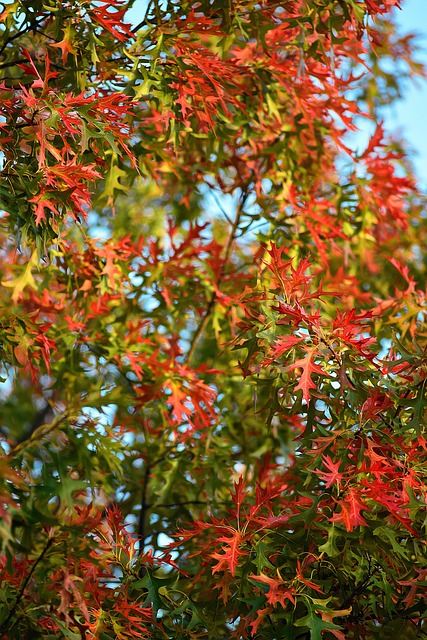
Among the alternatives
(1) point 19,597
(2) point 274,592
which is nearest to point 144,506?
(1) point 19,597

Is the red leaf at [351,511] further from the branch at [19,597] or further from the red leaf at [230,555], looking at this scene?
the branch at [19,597]

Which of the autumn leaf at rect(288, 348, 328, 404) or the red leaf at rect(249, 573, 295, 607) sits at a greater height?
the autumn leaf at rect(288, 348, 328, 404)

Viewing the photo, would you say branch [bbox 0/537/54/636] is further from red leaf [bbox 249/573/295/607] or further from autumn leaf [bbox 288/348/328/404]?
autumn leaf [bbox 288/348/328/404]

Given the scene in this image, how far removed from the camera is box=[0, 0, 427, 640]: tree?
2203mm

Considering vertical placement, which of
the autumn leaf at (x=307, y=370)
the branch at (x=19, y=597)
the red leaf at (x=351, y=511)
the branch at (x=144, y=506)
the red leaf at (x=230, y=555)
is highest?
the branch at (x=144, y=506)

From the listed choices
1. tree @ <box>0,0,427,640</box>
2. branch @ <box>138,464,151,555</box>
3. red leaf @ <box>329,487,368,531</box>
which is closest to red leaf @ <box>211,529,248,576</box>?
tree @ <box>0,0,427,640</box>

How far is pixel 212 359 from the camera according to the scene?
393 cm

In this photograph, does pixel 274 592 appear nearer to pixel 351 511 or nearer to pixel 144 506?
pixel 351 511

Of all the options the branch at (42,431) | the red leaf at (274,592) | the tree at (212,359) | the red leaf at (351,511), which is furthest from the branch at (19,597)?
the red leaf at (351,511)

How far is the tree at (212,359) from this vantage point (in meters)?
2.20

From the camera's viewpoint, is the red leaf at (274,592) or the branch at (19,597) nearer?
the red leaf at (274,592)

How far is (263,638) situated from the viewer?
2217 mm

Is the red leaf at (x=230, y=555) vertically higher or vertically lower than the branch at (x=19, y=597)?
higher

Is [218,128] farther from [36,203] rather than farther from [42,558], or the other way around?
[42,558]
